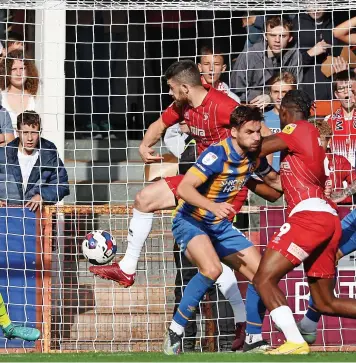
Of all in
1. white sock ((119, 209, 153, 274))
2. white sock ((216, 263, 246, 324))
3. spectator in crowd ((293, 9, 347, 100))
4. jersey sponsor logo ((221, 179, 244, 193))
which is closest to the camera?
jersey sponsor logo ((221, 179, 244, 193))

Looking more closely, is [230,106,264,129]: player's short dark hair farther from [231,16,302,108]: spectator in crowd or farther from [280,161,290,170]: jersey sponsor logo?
[231,16,302,108]: spectator in crowd

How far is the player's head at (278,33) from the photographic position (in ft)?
40.7

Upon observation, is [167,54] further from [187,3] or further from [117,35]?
[187,3]

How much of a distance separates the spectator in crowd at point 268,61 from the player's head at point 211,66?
176 mm

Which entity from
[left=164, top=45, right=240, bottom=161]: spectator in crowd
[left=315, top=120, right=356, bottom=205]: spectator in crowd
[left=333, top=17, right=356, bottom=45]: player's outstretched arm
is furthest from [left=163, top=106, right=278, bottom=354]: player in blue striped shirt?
[left=333, top=17, right=356, bottom=45]: player's outstretched arm

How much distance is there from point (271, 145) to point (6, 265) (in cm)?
391

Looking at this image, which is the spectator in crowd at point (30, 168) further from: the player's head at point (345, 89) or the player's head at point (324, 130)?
the player's head at point (345, 89)

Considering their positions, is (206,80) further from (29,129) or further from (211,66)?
(29,129)

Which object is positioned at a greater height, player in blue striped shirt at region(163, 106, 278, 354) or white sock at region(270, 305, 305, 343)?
player in blue striped shirt at region(163, 106, 278, 354)

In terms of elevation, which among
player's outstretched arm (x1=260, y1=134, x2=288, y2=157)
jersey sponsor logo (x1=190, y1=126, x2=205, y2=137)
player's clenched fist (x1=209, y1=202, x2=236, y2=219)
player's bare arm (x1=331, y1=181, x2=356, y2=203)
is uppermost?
jersey sponsor logo (x1=190, y1=126, x2=205, y2=137)

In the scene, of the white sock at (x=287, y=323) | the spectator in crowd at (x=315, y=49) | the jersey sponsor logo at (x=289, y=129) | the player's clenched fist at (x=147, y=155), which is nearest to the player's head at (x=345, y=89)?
the spectator in crowd at (x=315, y=49)

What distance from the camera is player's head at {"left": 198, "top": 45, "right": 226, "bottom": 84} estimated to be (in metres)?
12.4

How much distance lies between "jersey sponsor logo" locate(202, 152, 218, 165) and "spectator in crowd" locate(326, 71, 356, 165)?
10.6ft

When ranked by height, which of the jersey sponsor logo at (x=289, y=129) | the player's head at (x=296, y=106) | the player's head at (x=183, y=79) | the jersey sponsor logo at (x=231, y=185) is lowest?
the jersey sponsor logo at (x=231, y=185)
